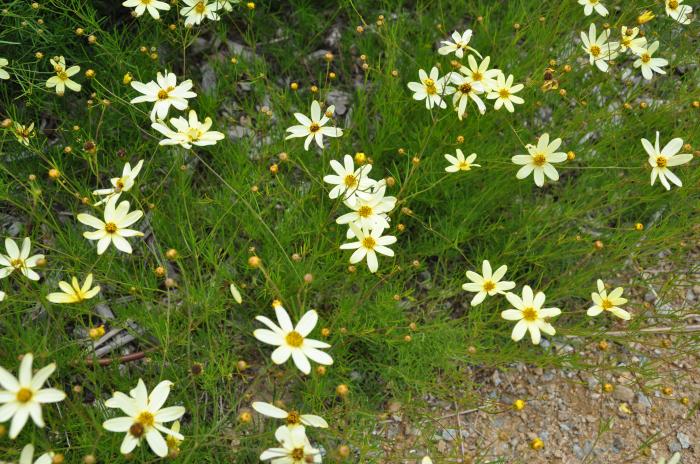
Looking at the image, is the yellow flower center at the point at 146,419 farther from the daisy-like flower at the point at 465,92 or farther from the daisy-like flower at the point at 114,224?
the daisy-like flower at the point at 465,92

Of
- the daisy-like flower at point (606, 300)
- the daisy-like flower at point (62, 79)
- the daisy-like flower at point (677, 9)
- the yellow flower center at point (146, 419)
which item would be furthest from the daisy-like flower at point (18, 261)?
the daisy-like flower at point (677, 9)

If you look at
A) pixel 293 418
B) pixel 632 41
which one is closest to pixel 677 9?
pixel 632 41

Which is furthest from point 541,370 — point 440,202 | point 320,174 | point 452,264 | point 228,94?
point 228,94

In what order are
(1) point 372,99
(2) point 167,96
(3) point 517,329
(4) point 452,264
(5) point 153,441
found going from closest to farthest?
(5) point 153,441 < (3) point 517,329 < (2) point 167,96 < (4) point 452,264 < (1) point 372,99

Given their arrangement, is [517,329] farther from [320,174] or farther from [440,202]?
[320,174]

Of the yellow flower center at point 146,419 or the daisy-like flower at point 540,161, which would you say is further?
the daisy-like flower at point 540,161

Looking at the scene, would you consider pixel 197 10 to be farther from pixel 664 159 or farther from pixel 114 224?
pixel 664 159
